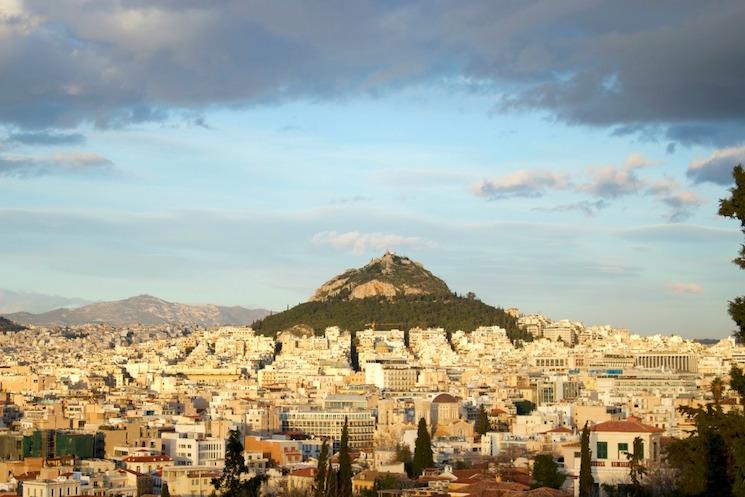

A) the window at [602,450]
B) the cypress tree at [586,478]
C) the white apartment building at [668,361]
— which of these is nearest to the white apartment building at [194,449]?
the window at [602,450]

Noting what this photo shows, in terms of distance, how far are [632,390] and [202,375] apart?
39014mm

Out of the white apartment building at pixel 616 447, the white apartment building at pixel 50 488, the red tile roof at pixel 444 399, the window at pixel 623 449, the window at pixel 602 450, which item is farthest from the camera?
the red tile roof at pixel 444 399

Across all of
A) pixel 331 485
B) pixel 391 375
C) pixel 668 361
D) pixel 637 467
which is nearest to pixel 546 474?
pixel 637 467

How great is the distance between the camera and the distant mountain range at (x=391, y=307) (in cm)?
15550

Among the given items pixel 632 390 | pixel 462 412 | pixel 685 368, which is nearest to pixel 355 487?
pixel 462 412

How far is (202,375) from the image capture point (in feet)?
427

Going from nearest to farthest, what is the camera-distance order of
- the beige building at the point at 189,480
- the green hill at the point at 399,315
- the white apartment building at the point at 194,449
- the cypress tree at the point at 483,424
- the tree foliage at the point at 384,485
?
the tree foliage at the point at 384,485, the beige building at the point at 189,480, the white apartment building at the point at 194,449, the cypress tree at the point at 483,424, the green hill at the point at 399,315

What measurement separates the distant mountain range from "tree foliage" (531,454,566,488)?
99.0 meters

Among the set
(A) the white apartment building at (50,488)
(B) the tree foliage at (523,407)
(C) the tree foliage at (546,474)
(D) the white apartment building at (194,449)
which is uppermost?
(B) the tree foliage at (523,407)

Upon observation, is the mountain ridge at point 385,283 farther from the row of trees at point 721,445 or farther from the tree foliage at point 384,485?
the row of trees at point 721,445

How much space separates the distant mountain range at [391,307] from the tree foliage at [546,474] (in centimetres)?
9897

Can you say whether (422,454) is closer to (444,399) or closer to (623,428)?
(623,428)

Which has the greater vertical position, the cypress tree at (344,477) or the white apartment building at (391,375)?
the white apartment building at (391,375)

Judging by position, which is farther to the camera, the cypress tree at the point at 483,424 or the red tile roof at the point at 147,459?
the cypress tree at the point at 483,424
